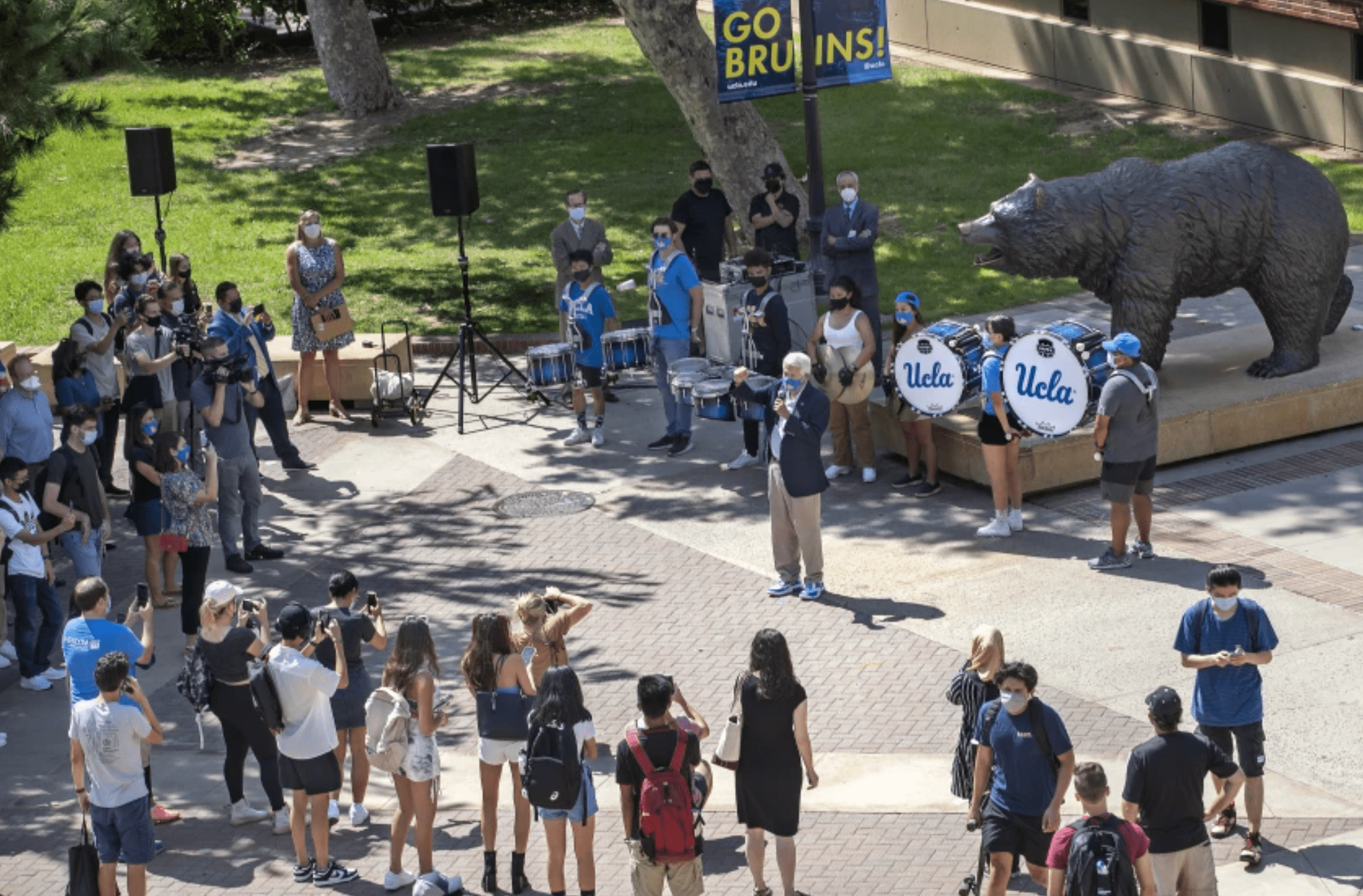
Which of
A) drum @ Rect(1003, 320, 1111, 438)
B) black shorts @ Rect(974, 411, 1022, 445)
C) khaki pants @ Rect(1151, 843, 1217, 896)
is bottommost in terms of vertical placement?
khaki pants @ Rect(1151, 843, 1217, 896)

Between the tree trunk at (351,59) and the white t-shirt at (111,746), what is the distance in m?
21.9

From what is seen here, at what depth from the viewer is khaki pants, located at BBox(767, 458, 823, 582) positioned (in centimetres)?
1363

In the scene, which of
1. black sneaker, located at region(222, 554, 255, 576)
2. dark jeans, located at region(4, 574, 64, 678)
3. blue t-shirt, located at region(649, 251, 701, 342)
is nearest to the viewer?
dark jeans, located at region(4, 574, 64, 678)

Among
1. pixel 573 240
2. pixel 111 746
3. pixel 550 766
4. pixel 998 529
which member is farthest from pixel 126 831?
pixel 573 240

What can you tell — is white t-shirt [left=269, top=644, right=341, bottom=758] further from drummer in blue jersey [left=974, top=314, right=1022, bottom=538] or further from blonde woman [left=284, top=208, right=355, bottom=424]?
blonde woman [left=284, top=208, right=355, bottom=424]

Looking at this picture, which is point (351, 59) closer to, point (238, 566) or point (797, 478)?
point (238, 566)

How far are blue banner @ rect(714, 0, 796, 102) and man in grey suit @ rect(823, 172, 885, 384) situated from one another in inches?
107

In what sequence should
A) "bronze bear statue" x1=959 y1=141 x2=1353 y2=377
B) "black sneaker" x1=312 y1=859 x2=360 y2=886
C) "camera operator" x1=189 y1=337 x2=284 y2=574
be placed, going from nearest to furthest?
"black sneaker" x1=312 y1=859 x2=360 y2=886, "camera operator" x1=189 y1=337 x2=284 y2=574, "bronze bear statue" x1=959 y1=141 x2=1353 y2=377

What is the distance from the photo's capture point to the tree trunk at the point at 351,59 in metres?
30.0

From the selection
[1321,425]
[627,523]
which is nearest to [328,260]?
[627,523]

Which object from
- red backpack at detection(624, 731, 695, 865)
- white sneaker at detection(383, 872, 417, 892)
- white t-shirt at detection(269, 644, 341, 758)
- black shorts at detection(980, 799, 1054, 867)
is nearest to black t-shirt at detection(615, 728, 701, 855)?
red backpack at detection(624, 731, 695, 865)

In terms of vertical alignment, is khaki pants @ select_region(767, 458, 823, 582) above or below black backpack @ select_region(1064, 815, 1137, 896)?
above

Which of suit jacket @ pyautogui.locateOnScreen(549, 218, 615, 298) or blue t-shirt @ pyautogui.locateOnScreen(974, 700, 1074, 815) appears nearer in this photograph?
blue t-shirt @ pyautogui.locateOnScreen(974, 700, 1074, 815)

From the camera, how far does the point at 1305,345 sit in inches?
649
